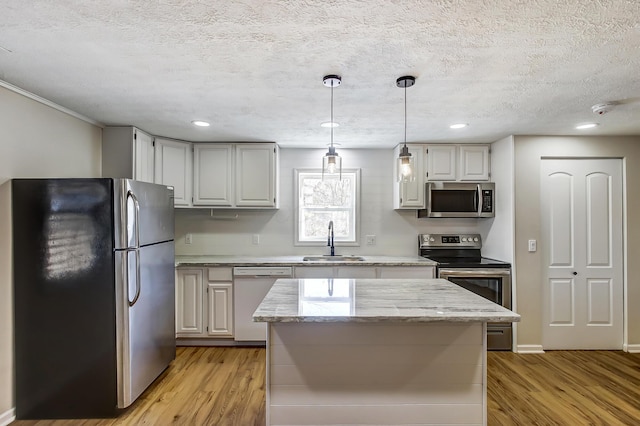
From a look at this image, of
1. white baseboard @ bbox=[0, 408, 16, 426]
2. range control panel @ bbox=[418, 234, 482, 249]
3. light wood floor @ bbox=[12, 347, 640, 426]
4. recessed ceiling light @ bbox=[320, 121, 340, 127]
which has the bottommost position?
light wood floor @ bbox=[12, 347, 640, 426]

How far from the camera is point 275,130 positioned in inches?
130

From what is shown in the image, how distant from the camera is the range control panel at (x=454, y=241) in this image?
4.07 m

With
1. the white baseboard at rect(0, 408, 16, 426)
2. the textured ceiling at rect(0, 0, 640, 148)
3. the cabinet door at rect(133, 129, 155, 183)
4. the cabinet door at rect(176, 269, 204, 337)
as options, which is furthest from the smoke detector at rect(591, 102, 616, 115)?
the white baseboard at rect(0, 408, 16, 426)

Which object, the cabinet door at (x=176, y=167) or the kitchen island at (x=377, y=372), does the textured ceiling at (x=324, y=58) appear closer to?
the cabinet door at (x=176, y=167)

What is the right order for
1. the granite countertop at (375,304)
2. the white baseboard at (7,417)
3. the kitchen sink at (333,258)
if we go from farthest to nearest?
the kitchen sink at (333,258)
the white baseboard at (7,417)
the granite countertop at (375,304)

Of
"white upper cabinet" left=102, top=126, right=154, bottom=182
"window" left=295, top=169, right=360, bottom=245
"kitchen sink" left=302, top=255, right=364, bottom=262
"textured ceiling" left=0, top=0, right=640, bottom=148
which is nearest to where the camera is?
"textured ceiling" left=0, top=0, right=640, bottom=148

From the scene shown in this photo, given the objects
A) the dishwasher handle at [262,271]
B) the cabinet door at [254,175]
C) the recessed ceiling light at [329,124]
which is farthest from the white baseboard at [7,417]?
the recessed ceiling light at [329,124]

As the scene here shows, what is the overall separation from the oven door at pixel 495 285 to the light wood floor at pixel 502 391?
12 cm

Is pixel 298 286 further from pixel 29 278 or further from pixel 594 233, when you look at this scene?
pixel 594 233

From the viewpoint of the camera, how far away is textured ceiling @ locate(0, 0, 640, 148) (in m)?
1.37

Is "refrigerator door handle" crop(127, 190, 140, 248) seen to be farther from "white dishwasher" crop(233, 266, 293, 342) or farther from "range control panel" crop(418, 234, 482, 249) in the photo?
"range control panel" crop(418, 234, 482, 249)

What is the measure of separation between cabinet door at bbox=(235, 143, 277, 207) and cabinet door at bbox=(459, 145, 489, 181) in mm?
2144

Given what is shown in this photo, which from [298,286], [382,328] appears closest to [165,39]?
[298,286]

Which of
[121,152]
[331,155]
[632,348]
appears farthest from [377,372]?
[632,348]
